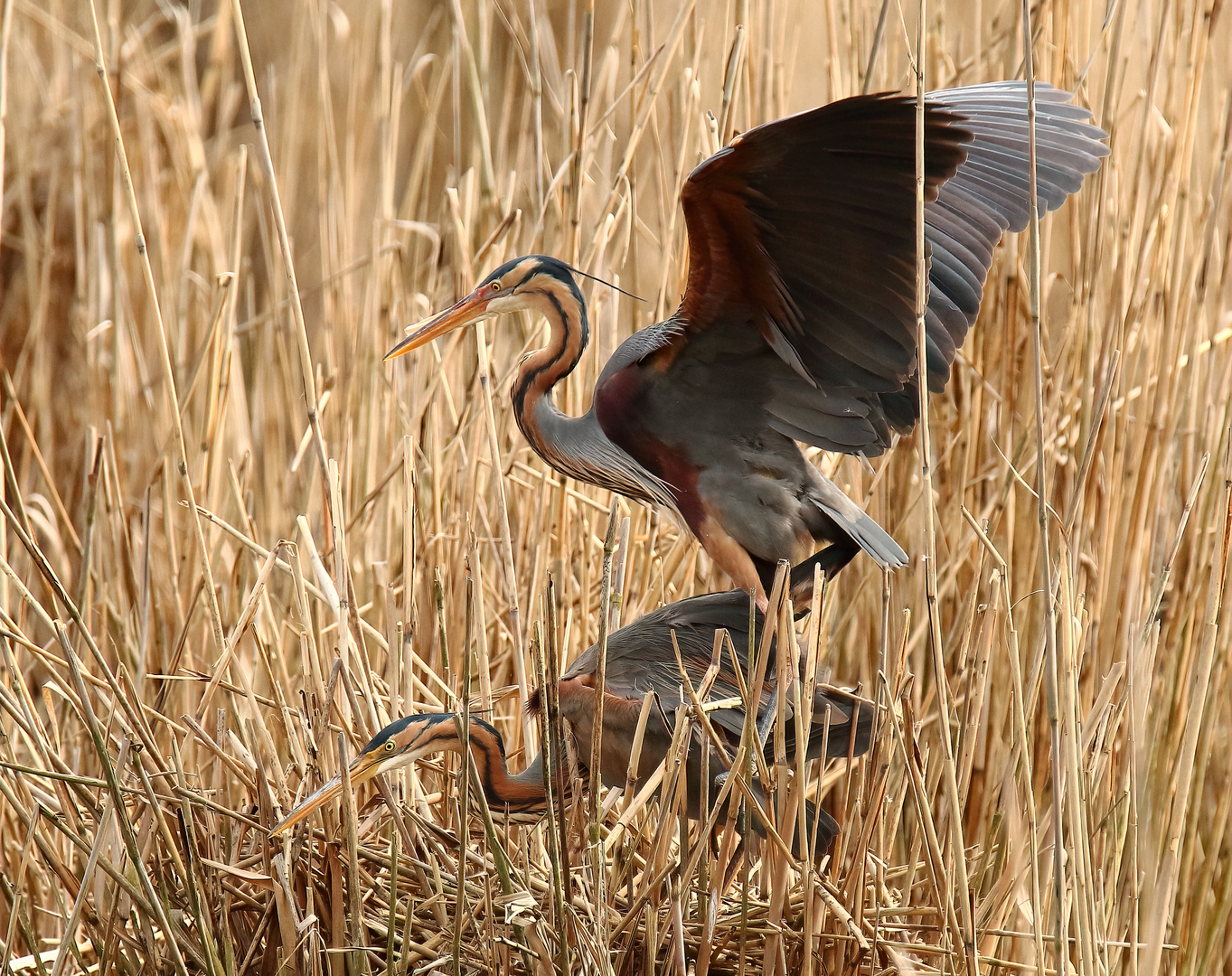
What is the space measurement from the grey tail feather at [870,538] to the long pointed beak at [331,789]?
73cm

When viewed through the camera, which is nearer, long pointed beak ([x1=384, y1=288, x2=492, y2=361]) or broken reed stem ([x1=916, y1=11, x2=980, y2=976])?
broken reed stem ([x1=916, y1=11, x2=980, y2=976])

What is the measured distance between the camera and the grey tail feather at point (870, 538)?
74.2 inches

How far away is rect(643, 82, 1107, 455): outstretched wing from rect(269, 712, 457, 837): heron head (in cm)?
67

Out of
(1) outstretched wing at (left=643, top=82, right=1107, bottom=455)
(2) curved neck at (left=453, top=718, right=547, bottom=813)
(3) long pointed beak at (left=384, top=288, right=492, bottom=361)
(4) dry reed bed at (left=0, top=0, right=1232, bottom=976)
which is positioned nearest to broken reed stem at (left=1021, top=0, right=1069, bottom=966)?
(4) dry reed bed at (left=0, top=0, right=1232, bottom=976)

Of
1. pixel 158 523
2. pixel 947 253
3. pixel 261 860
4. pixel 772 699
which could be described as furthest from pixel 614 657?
pixel 158 523

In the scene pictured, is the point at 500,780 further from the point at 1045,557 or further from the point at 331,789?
the point at 1045,557

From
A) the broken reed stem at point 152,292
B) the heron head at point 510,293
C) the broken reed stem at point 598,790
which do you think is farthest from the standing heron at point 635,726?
the heron head at point 510,293

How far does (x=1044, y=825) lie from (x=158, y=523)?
224 centimetres

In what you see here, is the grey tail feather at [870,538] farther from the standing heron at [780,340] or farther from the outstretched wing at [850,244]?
the outstretched wing at [850,244]

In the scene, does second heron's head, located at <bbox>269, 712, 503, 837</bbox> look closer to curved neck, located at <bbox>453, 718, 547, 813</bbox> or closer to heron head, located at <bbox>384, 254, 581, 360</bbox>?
curved neck, located at <bbox>453, 718, 547, 813</bbox>

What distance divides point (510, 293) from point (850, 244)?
50cm

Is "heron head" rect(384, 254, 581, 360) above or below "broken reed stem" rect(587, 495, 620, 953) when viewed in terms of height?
above

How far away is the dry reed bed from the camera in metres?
1.64

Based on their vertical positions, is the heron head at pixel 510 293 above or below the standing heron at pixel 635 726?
above
